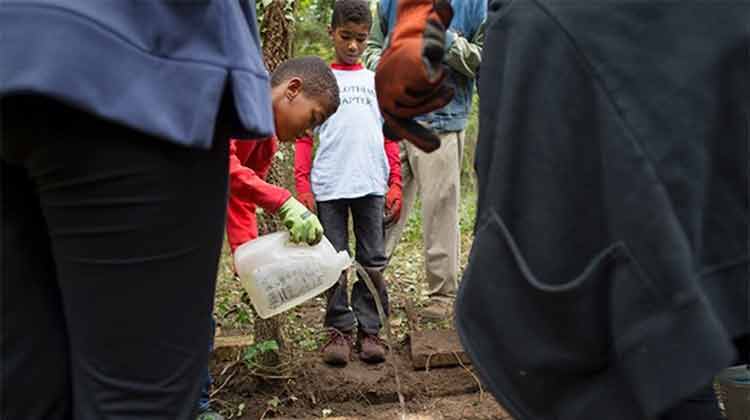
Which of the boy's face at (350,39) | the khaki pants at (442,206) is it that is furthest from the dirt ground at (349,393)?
the boy's face at (350,39)

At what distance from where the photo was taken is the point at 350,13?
3.31 metres

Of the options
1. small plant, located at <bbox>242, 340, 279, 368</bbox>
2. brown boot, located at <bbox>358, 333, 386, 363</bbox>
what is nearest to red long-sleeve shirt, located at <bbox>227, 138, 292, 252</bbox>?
small plant, located at <bbox>242, 340, 279, 368</bbox>

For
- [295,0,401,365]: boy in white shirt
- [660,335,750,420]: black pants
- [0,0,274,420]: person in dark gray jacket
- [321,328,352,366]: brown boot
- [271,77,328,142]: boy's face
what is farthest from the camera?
[295,0,401,365]: boy in white shirt


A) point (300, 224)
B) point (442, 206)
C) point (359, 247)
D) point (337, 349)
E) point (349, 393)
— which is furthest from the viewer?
point (442, 206)

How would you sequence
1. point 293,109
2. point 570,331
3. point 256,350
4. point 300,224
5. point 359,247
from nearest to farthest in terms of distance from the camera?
point 570,331, point 300,224, point 293,109, point 256,350, point 359,247

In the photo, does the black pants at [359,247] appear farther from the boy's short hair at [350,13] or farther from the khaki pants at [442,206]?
the boy's short hair at [350,13]

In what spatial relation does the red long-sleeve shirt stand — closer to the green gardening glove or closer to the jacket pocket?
the green gardening glove

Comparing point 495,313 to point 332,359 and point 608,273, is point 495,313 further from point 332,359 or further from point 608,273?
point 332,359

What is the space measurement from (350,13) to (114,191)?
8.18 feet

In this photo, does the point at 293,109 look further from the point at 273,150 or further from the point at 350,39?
the point at 350,39

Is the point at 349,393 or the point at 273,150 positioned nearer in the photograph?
the point at 273,150

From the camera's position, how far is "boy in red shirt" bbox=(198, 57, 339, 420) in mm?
2248

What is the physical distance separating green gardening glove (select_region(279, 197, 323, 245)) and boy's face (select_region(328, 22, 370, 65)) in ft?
4.32

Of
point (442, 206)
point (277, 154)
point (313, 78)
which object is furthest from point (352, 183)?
point (313, 78)
